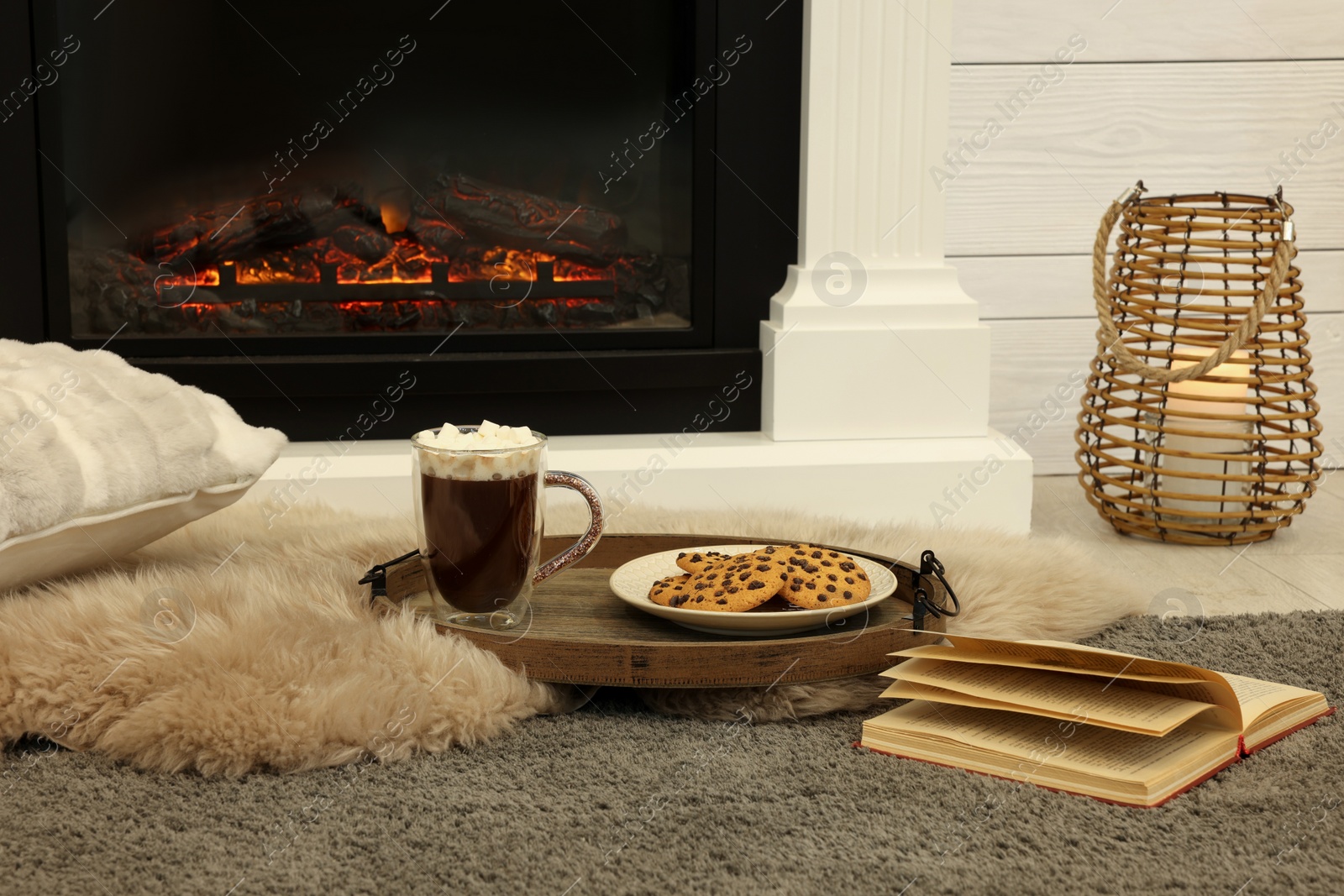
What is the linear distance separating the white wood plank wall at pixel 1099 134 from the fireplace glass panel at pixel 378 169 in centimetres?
69

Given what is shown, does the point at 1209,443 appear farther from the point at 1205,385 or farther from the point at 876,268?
the point at 876,268

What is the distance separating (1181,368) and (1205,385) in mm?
41

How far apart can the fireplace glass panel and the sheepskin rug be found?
2.10 feet

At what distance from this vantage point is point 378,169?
1843 millimetres

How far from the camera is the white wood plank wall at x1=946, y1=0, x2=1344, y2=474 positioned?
87.4 inches

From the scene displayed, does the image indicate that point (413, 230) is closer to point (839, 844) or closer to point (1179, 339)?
point (1179, 339)

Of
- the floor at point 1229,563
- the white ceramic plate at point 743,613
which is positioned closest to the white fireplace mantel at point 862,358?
the floor at point 1229,563

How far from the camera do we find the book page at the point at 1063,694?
0.88 metres

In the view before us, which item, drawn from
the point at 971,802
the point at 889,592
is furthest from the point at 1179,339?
the point at 971,802

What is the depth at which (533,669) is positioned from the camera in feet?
3.31

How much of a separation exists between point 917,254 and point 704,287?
324 millimetres

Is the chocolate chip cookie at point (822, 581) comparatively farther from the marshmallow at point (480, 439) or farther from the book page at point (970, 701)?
the marshmallow at point (480, 439)

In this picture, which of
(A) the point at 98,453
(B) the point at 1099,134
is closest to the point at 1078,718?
(A) the point at 98,453

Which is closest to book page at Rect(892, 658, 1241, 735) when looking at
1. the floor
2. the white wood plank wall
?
the floor
